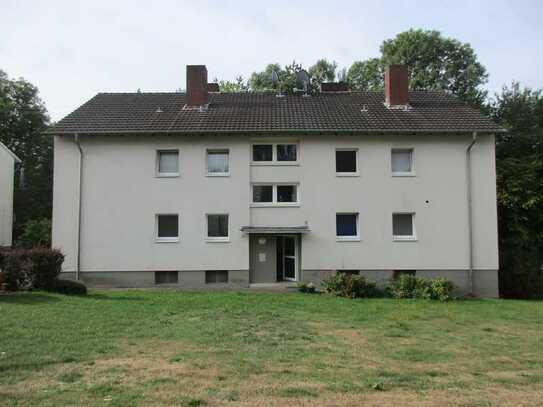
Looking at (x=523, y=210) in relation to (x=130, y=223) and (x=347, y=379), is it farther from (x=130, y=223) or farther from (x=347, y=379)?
(x=347, y=379)

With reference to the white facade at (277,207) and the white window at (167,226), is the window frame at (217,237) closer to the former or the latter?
the white facade at (277,207)

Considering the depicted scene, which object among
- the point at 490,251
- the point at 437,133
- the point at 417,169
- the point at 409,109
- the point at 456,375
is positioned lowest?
the point at 456,375

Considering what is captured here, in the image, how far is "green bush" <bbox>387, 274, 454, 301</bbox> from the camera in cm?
1903

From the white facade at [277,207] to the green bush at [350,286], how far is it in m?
1.81

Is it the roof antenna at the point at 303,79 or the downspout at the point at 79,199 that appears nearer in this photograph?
the downspout at the point at 79,199

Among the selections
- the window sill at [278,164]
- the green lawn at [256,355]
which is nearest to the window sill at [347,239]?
the window sill at [278,164]

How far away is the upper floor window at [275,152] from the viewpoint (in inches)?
882

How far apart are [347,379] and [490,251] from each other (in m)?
17.2

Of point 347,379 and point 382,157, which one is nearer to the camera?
point 347,379

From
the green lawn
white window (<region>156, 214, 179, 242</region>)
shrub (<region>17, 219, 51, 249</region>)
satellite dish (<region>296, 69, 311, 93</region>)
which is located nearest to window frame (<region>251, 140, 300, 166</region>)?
white window (<region>156, 214, 179, 242</region>)

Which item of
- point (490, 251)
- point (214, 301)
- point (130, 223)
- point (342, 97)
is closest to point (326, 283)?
point (214, 301)

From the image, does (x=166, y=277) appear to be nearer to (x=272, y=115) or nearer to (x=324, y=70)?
(x=272, y=115)

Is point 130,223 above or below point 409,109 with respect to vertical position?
below

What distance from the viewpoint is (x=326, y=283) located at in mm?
20125
